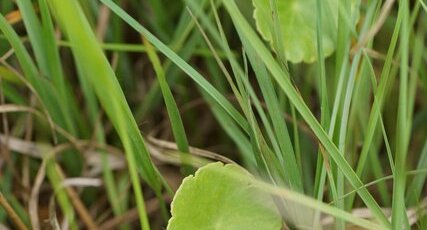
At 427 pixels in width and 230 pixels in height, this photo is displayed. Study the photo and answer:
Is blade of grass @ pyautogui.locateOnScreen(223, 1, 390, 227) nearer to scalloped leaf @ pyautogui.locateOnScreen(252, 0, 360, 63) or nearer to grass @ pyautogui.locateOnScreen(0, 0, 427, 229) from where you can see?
grass @ pyautogui.locateOnScreen(0, 0, 427, 229)

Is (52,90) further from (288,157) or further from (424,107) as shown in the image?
(424,107)

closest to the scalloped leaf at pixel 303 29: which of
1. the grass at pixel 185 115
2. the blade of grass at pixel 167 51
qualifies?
the grass at pixel 185 115

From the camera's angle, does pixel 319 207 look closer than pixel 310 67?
Yes

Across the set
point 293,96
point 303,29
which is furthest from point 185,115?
point 293,96

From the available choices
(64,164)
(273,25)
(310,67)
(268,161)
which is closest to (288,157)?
(268,161)

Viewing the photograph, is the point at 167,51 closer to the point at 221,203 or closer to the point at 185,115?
the point at 221,203

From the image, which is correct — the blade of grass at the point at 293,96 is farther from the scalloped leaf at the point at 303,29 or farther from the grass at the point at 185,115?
the scalloped leaf at the point at 303,29

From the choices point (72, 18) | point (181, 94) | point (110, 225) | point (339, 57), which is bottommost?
point (110, 225)
